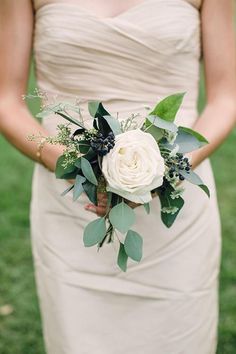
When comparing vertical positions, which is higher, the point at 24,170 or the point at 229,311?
the point at 229,311

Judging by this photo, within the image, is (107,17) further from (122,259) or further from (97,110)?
(122,259)

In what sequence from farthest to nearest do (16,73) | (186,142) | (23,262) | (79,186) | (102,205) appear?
1. (23,262)
2. (16,73)
3. (102,205)
4. (186,142)
5. (79,186)

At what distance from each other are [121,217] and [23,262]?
3422mm

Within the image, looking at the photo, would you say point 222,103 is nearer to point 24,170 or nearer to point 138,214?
point 138,214

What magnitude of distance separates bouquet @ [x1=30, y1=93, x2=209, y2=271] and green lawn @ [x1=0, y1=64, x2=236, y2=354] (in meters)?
2.34

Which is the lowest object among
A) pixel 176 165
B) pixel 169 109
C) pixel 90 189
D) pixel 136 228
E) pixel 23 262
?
pixel 23 262

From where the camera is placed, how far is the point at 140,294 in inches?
135

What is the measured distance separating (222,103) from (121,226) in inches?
41.8

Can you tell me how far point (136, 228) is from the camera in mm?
3385

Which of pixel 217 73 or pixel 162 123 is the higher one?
pixel 162 123

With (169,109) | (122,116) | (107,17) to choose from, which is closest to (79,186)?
(169,109)

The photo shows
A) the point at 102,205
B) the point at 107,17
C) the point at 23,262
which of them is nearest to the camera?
the point at 102,205

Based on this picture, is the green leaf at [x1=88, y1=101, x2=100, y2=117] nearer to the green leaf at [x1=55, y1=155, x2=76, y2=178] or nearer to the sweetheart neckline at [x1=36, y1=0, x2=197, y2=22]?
the green leaf at [x1=55, y1=155, x2=76, y2=178]

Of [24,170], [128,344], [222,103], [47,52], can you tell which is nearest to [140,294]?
[128,344]
